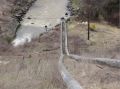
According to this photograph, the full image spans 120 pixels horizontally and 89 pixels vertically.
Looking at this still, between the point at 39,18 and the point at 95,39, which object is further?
the point at 39,18

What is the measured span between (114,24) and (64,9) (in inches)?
421

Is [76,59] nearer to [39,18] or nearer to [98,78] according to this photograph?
[98,78]

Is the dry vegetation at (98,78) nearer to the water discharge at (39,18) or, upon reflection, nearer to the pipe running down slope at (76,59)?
the pipe running down slope at (76,59)

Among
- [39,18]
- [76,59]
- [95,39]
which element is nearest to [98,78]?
[76,59]

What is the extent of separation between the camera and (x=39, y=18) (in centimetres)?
4394

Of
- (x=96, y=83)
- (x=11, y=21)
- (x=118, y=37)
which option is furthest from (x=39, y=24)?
(x=96, y=83)

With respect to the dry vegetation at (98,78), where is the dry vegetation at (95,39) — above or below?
below

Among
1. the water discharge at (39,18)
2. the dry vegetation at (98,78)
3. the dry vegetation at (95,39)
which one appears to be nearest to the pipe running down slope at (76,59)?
the dry vegetation at (98,78)

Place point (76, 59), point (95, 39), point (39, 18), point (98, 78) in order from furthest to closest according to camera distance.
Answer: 1. point (39, 18)
2. point (95, 39)
3. point (76, 59)
4. point (98, 78)

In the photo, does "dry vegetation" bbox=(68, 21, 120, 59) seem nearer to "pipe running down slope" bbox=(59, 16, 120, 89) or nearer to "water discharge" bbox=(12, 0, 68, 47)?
"pipe running down slope" bbox=(59, 16, 120, 89)

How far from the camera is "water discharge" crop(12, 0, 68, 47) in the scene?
39.3 m

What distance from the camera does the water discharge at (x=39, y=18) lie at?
129 ft

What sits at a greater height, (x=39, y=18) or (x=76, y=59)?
(x=76, y=59)

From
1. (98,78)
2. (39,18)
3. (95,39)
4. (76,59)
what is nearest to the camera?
(98,78)
